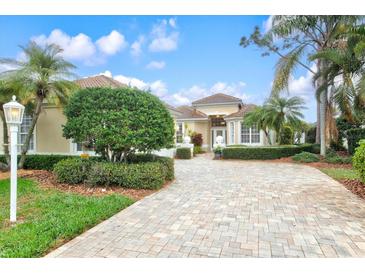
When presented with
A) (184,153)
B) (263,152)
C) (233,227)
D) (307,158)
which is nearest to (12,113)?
(233,227)

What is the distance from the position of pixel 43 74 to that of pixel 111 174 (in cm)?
562

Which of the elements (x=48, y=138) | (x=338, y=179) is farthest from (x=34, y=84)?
(x=338, y=179)

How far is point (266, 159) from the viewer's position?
17875 mm

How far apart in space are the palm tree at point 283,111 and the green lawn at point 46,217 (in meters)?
15.3

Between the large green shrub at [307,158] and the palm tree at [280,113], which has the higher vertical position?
the palm tree at [280,113]

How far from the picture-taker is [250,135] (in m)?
23.6

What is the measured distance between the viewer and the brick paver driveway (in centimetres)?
375

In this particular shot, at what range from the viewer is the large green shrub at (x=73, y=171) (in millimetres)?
8383

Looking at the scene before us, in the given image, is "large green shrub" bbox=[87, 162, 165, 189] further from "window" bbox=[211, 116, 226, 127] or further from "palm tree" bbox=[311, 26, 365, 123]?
"window" bbox=[211, 116, 226, 127]

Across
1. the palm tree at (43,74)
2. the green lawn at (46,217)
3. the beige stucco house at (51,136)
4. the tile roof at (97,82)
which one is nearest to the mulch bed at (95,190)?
the green lawn at (46,217)

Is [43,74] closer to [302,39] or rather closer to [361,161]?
[361,161]

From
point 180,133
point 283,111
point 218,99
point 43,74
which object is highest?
point 218,99

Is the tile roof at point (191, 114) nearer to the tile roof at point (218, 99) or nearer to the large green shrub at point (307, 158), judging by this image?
the tile roof at point (218, 99)
